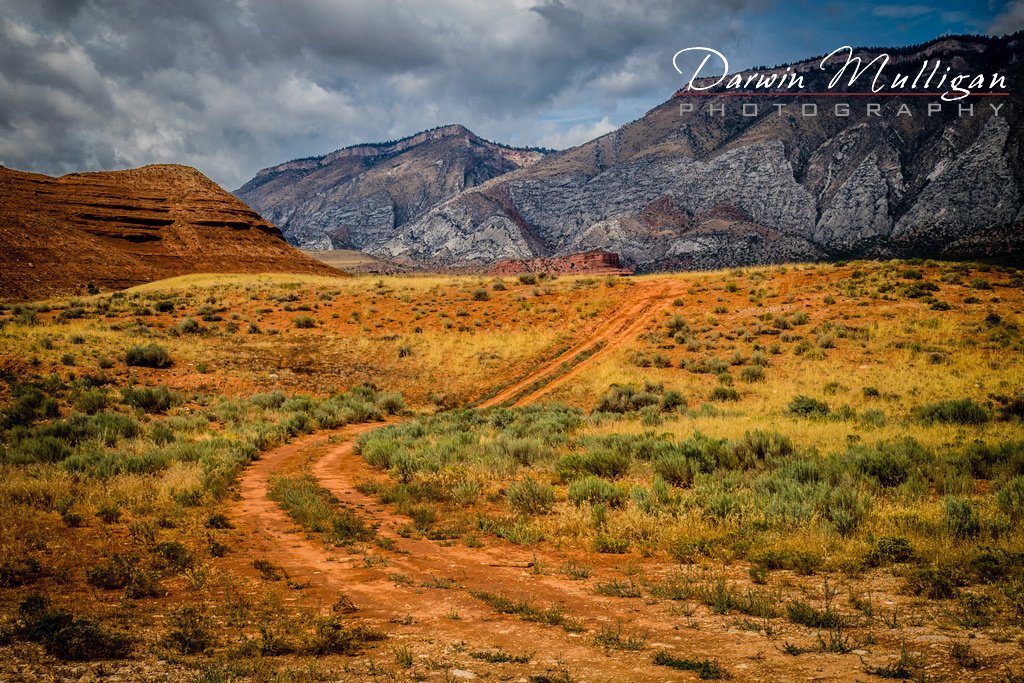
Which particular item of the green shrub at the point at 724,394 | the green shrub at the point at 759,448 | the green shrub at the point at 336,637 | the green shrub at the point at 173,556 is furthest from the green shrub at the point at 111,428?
the green shrub at the point at 724,394

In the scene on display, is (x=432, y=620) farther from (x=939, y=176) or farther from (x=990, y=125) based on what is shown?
(x=990, y=125)

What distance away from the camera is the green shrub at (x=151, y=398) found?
19.4 metres

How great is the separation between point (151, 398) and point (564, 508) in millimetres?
17792

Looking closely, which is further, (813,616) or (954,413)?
(954,413)

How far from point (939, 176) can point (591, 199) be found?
103 meters

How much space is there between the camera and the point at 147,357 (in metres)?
24.3

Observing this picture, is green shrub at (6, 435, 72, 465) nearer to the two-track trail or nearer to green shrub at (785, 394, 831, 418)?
the two-track trail

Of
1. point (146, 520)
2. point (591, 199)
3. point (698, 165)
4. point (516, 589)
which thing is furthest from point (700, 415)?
point (591, 199)

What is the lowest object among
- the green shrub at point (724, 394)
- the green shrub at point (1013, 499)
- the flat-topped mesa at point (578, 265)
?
the green shrub at point (1013, 499)

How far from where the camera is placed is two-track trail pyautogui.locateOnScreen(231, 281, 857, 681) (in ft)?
15.0

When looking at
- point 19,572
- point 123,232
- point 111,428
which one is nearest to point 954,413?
point 19,572

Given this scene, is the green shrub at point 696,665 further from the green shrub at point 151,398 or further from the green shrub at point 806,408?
the green shrub at point 151,398

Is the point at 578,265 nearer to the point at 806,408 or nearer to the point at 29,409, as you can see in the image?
the point at 806,408

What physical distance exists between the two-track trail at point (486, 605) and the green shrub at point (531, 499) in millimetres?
1203
